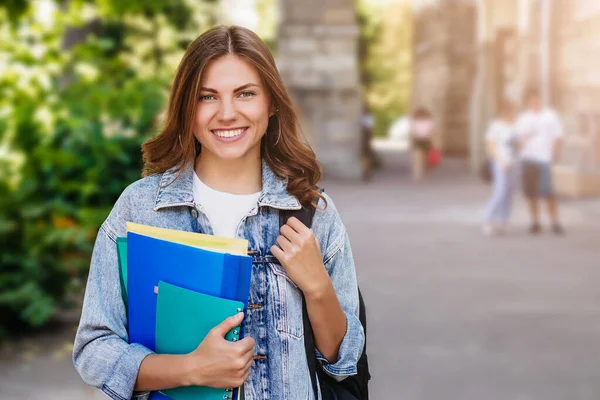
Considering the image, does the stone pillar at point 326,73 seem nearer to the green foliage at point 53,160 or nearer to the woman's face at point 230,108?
the green foliage at point 53,160

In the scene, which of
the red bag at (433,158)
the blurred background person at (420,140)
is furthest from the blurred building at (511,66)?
the blurred background person at (420,140)

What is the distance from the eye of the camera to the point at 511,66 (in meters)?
23.8

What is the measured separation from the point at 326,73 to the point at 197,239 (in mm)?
19504

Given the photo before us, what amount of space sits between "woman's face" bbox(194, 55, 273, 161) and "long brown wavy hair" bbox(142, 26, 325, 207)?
0.02m

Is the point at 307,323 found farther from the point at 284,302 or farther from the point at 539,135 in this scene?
the point at 539,135

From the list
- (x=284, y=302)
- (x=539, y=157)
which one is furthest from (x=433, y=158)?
(x=284, y=302)

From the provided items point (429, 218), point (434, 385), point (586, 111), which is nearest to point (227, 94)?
point (434, 385)

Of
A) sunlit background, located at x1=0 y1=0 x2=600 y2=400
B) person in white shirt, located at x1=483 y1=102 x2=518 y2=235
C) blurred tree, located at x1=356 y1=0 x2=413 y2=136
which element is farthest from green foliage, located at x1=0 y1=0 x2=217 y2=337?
blurred tree, located at x1=356 y1=0 x2=413 y2=136

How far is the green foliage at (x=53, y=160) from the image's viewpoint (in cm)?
646

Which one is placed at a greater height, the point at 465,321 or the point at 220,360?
the point at 220,360

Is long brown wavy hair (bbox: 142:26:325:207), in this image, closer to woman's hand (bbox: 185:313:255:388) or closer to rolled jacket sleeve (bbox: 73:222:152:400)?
rolled jacket sleeve (bbox: 73:222:152:400)

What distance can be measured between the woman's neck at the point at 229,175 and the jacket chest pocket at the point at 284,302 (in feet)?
0.66

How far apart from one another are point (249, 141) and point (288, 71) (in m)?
19.2

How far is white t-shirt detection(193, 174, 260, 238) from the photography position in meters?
2.06
